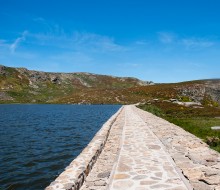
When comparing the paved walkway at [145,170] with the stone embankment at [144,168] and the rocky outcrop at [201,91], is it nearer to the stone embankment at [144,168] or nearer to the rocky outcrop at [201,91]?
the stone embankment at [144,168]

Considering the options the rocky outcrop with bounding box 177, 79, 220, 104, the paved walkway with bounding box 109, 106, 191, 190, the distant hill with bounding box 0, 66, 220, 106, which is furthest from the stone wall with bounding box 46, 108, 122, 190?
the rocky outcrop with bounding box 177, 79, 220, 104

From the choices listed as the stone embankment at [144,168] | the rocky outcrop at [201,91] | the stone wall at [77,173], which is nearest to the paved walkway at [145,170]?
the stone embankment at [144,168]

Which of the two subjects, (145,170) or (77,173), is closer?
(77,173)

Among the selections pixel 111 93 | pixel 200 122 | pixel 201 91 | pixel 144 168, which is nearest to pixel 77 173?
pixel 144 168

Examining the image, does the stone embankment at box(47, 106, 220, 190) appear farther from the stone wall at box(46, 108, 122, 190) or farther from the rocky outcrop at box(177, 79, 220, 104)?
the rocky outcrop at box(177, 79, 220, 104)

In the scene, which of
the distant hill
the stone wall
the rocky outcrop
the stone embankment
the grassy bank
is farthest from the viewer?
the distant hill

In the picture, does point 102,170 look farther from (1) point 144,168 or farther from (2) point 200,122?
(2) point 200,122

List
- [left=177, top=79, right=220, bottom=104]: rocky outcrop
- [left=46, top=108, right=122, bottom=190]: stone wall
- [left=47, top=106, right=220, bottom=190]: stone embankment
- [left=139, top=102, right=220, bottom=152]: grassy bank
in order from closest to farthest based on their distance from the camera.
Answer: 1. [left=46, top=108, right=122, bottom=190]: stone wall
2. [left=47, top=106, right=220, bottom=190]: stone embankment
3. [left=139, top=102, right=220, bottom=152]: grassy bank
4. [left=177, top=79, right=220, bottom=104]: rocky outcrop

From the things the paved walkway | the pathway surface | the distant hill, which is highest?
the distant hill

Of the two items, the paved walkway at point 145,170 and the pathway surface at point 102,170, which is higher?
the paved walkway at point 145,170

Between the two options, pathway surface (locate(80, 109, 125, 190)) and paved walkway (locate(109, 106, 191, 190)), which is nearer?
paved walkway (locate(109, 106, 191, 190))

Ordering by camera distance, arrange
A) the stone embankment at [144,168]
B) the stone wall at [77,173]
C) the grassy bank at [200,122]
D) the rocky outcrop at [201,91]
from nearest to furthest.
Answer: the stone wall at [77,173], the stone embankment at [144,168], the grassy bank at [200,122], the rocky outcrop at [201,91]

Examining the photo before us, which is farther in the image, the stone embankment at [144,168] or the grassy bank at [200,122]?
the grassy bank at [200,122]

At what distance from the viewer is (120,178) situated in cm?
934
